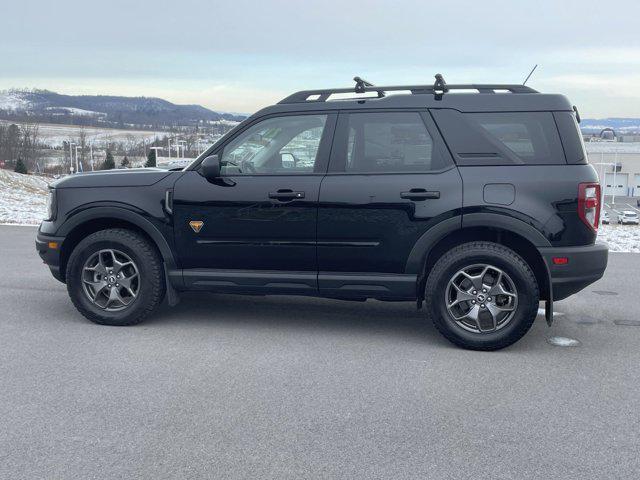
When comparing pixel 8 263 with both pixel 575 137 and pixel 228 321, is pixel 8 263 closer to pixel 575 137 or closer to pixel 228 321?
pixel 228 321

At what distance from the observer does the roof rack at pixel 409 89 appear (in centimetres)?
555

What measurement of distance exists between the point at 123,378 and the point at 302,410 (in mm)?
1283

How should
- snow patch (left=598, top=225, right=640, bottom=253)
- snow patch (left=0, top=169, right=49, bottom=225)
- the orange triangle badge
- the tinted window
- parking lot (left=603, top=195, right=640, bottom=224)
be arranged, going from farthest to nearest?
1. parking lot (left=603, top=195, right=640, bottom=224)
2. snow patch (left=0, top=169, right=49, bottom=225)
3. snow patch (left=598, top=225, right=640, bottom=253)
4. the orange triangle badge
5. the tinted window

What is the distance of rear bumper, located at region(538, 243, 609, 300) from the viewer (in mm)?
5195

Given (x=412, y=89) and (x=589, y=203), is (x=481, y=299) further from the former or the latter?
(x=412, y=89)

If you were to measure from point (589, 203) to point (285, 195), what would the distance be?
2235 mm

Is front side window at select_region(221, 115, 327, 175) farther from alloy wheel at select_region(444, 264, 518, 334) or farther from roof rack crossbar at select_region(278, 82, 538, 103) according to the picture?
alloy wheel at select_region(444, 264, 518, 334)

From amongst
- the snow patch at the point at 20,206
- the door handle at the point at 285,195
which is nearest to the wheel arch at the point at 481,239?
the door handle at the point at 285,195

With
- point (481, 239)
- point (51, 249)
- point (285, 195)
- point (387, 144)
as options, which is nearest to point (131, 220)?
point (51, 249)

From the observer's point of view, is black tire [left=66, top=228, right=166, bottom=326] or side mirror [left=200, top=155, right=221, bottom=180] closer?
side mirror [left=200, top=155, right=221, bottom=180]

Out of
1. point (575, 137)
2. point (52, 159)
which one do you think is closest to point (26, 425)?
point (575, 137)

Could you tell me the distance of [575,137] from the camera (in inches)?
208

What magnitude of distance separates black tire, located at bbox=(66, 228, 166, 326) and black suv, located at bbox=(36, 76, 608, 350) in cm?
1

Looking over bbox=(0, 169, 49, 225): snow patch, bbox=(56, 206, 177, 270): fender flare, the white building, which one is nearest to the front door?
bbox=(56, 206, 177, 270): fender flare
